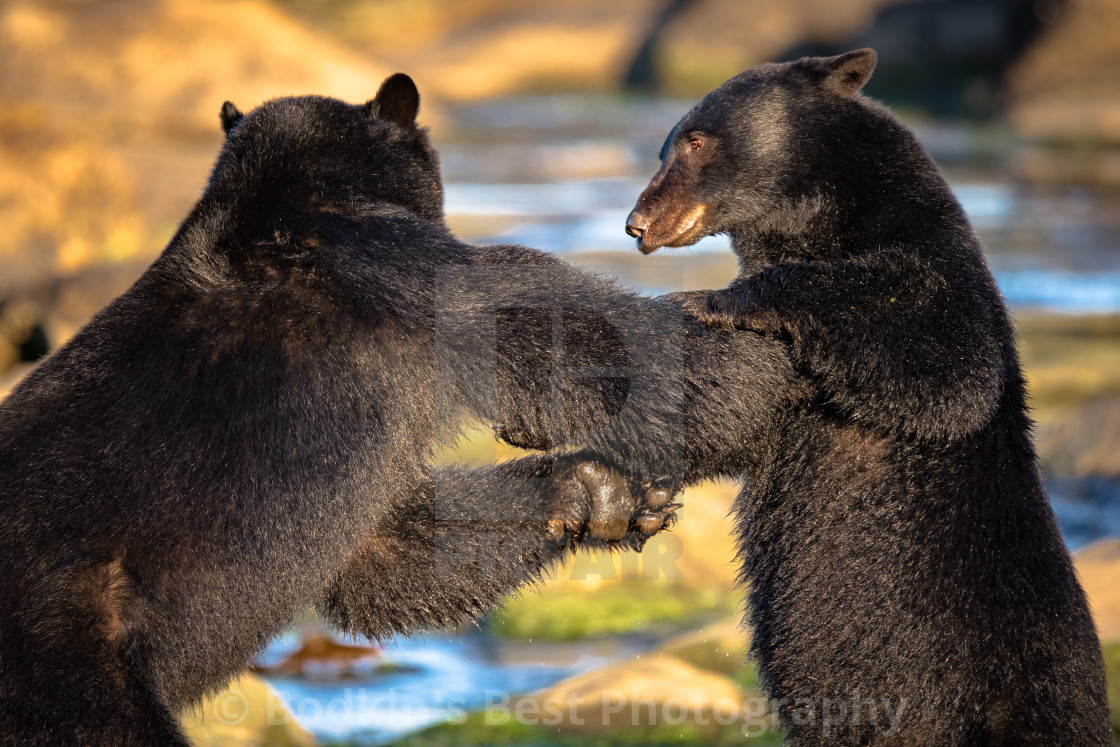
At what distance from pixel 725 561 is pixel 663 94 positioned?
17800mm

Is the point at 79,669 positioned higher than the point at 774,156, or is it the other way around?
the point at 774,156

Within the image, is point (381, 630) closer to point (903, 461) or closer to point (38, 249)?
point (903, 461)

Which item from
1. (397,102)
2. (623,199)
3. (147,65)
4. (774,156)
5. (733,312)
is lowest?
(733,312)

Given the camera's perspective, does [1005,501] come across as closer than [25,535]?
No

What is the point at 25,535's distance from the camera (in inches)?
116

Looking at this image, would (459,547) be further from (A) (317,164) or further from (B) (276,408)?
(A) (317,164)

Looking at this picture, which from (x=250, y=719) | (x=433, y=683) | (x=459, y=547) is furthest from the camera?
(x=433, y=683)

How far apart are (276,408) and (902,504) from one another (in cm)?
171

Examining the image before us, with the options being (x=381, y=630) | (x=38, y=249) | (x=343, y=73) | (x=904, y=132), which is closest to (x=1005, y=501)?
(x=904, y=132)

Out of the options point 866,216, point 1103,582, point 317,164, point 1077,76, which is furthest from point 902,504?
point 1077,76

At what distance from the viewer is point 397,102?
3.76 metres
